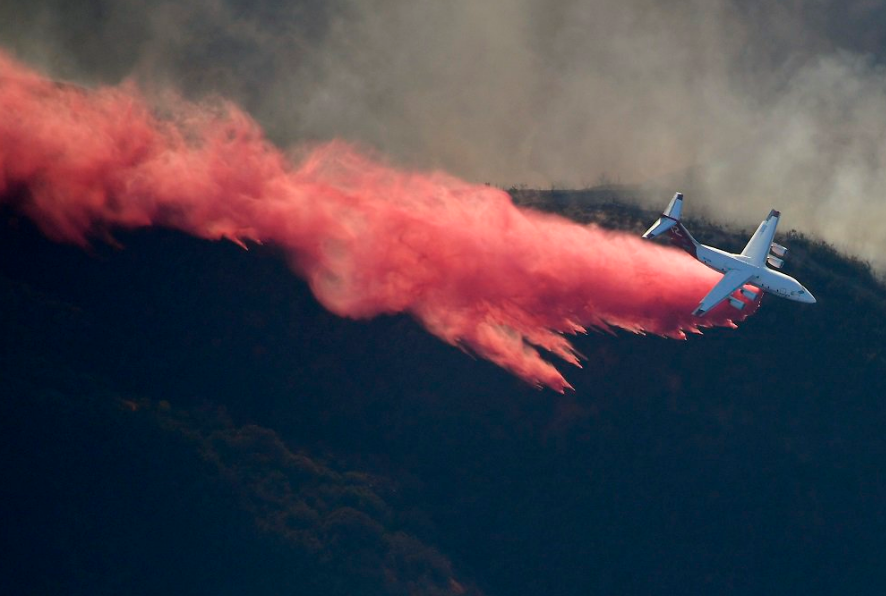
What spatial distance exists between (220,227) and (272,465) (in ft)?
65.5

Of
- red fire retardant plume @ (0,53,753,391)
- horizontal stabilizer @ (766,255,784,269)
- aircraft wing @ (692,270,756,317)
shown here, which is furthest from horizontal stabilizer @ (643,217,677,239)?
horizontal stabilizer @ (766,255,784,269)

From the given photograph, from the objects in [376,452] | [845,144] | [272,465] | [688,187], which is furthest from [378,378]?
[845,144]

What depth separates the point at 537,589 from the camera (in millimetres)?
83250

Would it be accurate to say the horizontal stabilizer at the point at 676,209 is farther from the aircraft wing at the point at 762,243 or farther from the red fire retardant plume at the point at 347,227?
the aircraft wing at the point at 762,243

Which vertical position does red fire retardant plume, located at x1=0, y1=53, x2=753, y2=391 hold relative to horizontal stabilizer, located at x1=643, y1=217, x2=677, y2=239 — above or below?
below

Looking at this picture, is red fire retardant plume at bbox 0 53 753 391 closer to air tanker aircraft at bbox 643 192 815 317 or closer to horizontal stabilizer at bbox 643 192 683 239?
air tanker aircraft at bbox 643 192 815 317

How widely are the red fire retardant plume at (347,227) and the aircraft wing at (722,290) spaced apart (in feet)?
5.41

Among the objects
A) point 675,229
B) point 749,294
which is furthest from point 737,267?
point 675,229

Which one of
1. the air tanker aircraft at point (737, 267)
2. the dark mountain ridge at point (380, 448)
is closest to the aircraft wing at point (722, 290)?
the air tanker aircraft at point (737, 267)

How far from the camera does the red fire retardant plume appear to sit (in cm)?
7794

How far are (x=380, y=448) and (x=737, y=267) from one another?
3240 cm

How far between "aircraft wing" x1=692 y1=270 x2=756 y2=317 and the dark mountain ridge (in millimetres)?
4046

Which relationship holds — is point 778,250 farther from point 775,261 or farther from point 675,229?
point 675,229

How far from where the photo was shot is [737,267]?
79375mm
